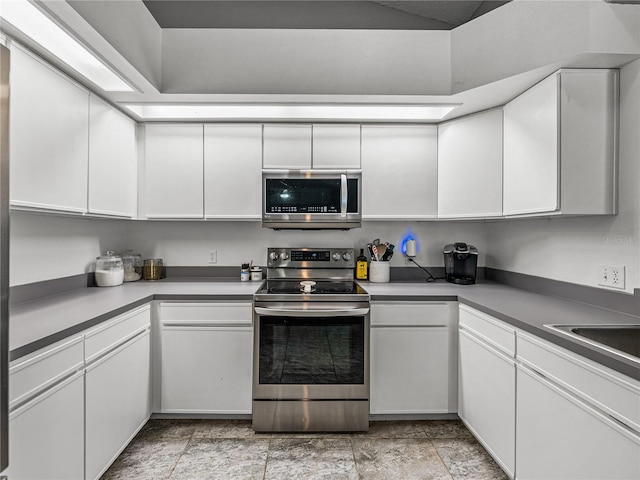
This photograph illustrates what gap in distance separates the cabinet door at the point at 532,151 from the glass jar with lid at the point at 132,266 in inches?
104

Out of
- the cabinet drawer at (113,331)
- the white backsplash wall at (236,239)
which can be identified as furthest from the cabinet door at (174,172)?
the cabinet drawer at (113,331)

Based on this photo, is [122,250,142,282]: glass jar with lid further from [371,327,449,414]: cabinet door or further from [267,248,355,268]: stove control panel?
[371,327,449,414]: cabinet door

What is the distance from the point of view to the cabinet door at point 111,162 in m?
2.17

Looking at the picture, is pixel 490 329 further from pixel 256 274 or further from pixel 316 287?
pixel 256 274

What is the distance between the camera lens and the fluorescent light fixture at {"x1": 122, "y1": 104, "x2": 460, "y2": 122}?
2449mm

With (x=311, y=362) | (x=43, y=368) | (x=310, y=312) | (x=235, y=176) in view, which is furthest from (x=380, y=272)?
(x=43, y=368)

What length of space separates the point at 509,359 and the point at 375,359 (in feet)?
2.75

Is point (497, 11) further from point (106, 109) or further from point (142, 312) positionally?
point (142, 312)

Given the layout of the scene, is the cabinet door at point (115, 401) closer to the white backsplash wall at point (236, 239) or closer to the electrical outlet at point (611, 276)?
the white backsplash wall at point (236, 239)

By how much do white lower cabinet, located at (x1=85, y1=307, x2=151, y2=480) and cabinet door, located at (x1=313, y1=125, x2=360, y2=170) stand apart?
1.55 metres

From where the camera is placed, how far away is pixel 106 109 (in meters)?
2.29

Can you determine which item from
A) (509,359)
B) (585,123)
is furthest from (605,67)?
(509,359)

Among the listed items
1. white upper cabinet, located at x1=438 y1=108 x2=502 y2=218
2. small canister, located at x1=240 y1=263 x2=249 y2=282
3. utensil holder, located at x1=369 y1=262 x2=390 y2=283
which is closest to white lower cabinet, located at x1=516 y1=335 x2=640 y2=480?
white upper cabinet, located at x1=438 y1=108 x2=502 y2=218

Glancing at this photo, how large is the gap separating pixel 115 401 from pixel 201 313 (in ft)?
2.16
